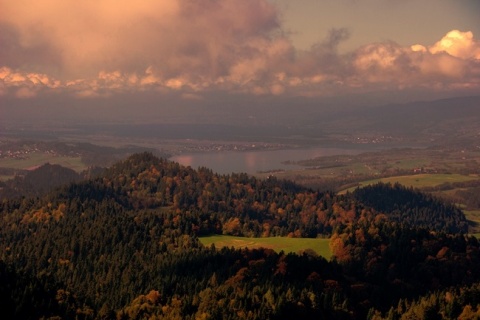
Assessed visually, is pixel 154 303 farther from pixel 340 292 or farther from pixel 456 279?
pixel 456 279

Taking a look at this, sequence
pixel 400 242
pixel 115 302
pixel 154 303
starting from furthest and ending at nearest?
pixel 400 242 < pixel 115 302 < pixel 154 303

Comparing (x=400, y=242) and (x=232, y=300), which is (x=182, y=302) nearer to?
(x=232, y=300)

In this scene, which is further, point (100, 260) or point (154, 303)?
point (100, 260)

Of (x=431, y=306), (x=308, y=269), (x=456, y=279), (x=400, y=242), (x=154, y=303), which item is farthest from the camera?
(x=400, y=242)

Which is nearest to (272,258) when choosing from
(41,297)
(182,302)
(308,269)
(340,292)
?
(308,269)

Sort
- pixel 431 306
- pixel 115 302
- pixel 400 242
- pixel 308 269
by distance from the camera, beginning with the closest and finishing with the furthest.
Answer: pixel 431 306 → pixel 115 302 → pixel 308 269 → pixel 400 242

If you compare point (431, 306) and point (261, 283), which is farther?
point (261, 283)

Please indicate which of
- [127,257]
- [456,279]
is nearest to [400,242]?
[456,279]

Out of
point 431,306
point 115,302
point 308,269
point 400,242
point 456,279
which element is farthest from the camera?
point 400,242
